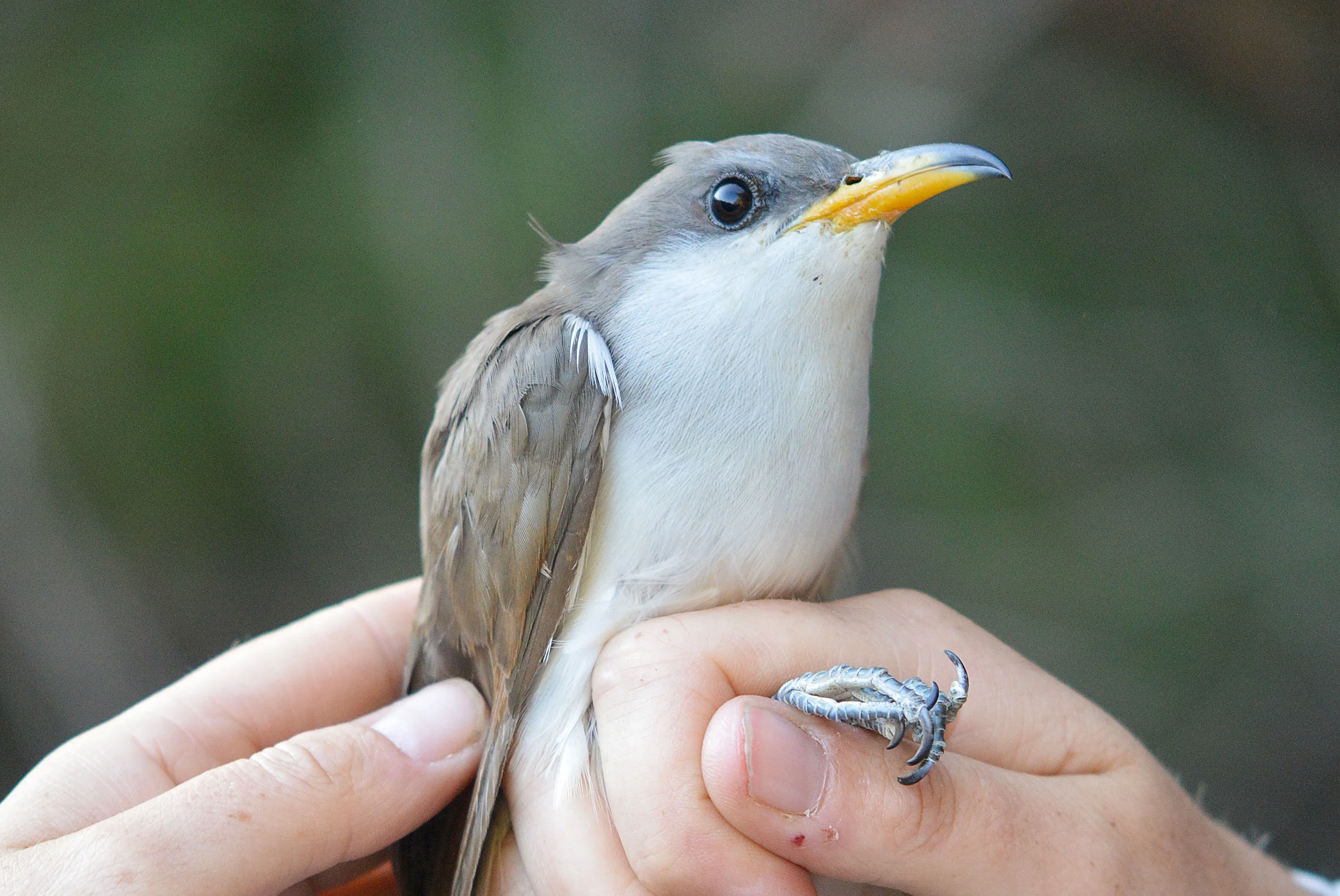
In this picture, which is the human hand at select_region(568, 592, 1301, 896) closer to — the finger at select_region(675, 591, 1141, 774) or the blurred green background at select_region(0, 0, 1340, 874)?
the finger at select_region(675, 591, 1141, 774)

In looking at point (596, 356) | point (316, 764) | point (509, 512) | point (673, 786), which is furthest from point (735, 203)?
point (316, 764)

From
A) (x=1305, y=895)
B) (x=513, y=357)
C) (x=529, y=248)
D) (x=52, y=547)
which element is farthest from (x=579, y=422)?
(x=52, y=547)

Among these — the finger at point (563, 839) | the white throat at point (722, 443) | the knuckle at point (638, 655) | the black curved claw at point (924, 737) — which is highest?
the white throat at point (722, 443)

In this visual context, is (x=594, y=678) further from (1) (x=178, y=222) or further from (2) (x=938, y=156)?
(1) (x=178, y=222)

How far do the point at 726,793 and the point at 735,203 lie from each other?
1259 mm

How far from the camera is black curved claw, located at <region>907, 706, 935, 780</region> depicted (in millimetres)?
1746

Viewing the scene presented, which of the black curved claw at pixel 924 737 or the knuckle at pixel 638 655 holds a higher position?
the knuckle at pixel 638 655

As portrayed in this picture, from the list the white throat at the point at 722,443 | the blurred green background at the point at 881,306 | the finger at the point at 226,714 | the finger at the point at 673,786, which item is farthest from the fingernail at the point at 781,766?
the blurred green background at the point at 881,306

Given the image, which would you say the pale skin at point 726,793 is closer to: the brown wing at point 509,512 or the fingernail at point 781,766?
the fingernail at point 781,766

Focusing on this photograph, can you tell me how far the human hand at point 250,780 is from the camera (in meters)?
1.67

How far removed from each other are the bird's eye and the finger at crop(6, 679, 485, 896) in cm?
127

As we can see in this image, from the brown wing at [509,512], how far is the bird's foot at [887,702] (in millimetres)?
Answer: 554

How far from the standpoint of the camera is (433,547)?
2391mm

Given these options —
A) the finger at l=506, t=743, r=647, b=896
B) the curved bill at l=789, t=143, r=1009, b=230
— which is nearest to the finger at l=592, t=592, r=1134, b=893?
the finger at l=506, t=743, r=647, b=896
